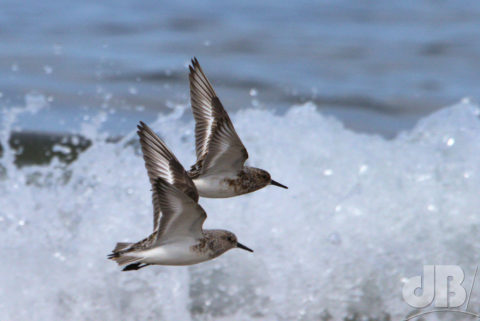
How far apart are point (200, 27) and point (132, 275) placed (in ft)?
20.5

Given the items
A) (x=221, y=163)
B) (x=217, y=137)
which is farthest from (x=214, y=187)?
(x=217, y=137)

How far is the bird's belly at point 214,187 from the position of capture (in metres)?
4.02

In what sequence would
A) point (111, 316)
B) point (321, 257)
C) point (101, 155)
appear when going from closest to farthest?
point (111, 316) → point (321, 257) → point (101, 155)

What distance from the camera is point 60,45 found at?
38.0ft

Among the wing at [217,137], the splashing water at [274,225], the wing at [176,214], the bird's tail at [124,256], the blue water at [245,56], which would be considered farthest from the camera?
the blue water at [245,56]

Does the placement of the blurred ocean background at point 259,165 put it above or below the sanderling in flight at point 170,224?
below

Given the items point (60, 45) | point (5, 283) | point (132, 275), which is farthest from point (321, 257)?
point (60, 45)

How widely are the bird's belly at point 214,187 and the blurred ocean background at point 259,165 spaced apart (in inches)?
86.8

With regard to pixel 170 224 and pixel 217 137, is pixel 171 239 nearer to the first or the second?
pixel 170 224

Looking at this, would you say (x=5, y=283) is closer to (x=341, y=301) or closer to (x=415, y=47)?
(x=341, y=301)

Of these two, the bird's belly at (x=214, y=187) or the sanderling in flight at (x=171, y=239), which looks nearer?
the sanderling in flight at (x=171, y=239)

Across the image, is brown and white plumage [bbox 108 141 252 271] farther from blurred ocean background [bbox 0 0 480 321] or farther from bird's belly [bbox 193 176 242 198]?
blurred ocean background [bbox 0 0 480 321]

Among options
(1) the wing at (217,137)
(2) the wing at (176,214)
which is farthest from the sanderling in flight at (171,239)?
(1) the wing at (217,137)

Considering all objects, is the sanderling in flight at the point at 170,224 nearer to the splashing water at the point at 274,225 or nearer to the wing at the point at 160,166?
the wing at the point at 160,166
